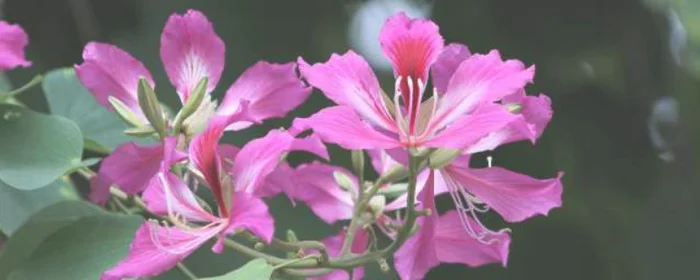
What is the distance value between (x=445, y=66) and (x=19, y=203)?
0.26 meters

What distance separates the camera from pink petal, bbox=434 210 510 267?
0.59 meters

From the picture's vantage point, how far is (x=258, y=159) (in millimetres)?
525

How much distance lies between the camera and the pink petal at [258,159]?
0.52 m

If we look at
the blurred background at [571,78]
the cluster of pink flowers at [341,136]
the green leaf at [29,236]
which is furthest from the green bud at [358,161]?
the blurred background at [571,78]

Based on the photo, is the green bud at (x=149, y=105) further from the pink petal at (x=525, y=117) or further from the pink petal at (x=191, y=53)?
the pink petal at (x=525, y=117)

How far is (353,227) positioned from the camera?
1.91 ft

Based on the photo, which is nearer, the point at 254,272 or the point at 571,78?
the point at 254,272

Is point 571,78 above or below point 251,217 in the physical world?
below

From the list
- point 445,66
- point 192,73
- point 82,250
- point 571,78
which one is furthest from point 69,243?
point 571,78

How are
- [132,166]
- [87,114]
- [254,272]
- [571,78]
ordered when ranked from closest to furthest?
[254,272], [132,166], [87,114], [571,78]

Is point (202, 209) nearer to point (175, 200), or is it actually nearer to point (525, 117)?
point (175, 200)

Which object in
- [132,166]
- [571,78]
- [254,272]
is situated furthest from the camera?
[571,78]

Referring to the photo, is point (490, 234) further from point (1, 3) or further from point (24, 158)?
point (1, 3)

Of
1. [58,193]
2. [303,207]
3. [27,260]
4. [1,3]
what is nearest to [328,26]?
[303,207]
